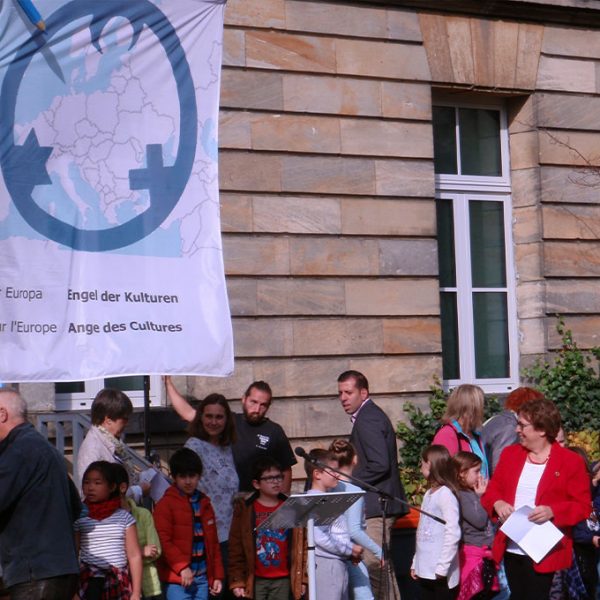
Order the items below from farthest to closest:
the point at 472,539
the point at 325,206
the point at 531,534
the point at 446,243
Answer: the point at 446,243, the point at 325,206, the point at 472,539, the point at 531,534

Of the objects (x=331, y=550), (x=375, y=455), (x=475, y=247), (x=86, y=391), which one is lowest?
(x=331, y=550)

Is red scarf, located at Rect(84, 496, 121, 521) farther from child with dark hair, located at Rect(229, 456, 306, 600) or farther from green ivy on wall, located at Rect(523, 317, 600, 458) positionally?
green ivy on wall, located at Rect(523, 317, 600, 458)

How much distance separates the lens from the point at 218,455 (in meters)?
9.04

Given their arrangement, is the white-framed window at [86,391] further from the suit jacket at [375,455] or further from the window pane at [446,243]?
the window pane at [446,243]

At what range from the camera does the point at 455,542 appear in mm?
8859

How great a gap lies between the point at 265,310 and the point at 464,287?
99.1 inches

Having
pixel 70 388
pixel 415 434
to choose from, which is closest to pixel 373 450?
pixel 415 434

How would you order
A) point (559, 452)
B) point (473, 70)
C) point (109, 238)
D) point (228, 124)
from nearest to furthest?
point (109, 238) → point (559, 452) → point (228, 124) → point (473, 70)

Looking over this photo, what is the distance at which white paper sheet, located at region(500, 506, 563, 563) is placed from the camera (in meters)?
7.90

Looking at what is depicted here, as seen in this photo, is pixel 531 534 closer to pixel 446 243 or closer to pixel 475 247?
pixel 446 243

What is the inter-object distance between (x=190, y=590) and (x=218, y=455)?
3.40ft

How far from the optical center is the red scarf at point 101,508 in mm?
7598

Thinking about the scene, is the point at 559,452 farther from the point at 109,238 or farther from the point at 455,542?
the point at 109,238

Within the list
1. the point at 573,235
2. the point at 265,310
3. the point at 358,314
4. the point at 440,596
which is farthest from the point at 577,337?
the point at 440,596
